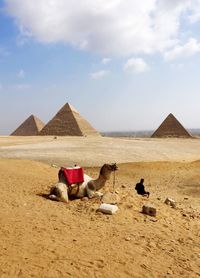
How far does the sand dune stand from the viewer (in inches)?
194

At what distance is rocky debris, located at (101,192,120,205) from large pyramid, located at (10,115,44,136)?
58.5 m

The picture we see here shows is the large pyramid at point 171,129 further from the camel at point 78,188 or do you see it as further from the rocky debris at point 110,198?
the rocky debris at point 110,198

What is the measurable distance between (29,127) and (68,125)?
12.7 m

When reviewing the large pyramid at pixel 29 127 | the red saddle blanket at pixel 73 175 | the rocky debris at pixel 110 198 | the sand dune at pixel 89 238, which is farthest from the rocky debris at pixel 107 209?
the large pyramid at pixel 29 127

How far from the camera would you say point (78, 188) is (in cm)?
836

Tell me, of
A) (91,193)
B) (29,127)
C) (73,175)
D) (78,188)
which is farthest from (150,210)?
(29,127)

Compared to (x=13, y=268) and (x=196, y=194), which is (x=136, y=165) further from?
(x=13, y=268)

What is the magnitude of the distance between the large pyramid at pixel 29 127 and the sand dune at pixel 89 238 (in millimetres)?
58161

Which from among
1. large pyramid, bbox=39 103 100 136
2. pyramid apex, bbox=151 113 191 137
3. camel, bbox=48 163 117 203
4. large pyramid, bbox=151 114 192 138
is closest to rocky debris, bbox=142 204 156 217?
camel, bbox=48 163 117 203

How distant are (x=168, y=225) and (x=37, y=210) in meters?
2.36

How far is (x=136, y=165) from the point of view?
18.4 metres

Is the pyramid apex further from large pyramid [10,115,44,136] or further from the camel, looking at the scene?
the camel

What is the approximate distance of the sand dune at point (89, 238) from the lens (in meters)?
4.92

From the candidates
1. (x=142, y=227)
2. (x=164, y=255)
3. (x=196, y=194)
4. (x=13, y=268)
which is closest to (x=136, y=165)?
(x=196, y=194)
